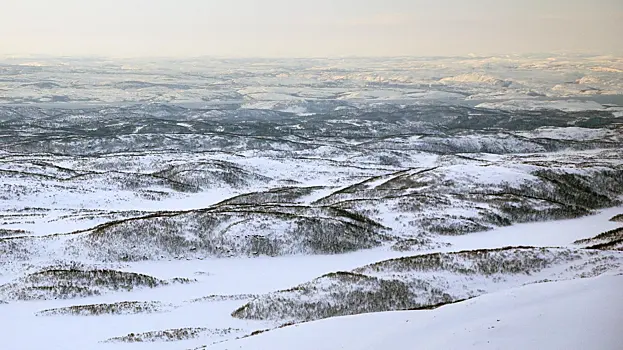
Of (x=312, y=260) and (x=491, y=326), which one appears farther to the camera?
(x=312, y=260)

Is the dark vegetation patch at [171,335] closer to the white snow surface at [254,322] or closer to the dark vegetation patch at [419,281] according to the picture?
the white snow surface at [254,322]

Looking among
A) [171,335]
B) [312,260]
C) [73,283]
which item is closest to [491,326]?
[171,335]

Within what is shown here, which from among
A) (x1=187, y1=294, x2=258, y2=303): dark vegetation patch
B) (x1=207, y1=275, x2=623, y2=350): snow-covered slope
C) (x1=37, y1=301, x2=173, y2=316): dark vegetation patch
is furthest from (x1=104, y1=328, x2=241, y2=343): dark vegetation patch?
(x1=187, y1=294, x2=258, y2=303): dark vegetation patch

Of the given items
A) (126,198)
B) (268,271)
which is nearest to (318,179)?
(126,198)

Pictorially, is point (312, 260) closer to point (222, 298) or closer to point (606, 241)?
point (222, 298)

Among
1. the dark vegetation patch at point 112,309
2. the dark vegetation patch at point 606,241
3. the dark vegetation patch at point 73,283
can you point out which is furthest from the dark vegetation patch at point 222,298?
the dark vegetation patch at point 606,241

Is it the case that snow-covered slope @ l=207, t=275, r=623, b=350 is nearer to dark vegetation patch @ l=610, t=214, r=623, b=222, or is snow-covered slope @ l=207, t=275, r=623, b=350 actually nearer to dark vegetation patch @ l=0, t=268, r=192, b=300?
dark vegetation patch @ l=0, t=268, r=192, b=300

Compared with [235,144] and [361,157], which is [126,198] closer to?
[361,157]

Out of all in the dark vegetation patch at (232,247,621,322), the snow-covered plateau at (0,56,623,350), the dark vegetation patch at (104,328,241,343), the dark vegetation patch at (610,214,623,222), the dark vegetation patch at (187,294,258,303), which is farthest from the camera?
the dark vegetation patch at (610,214,623,222)
